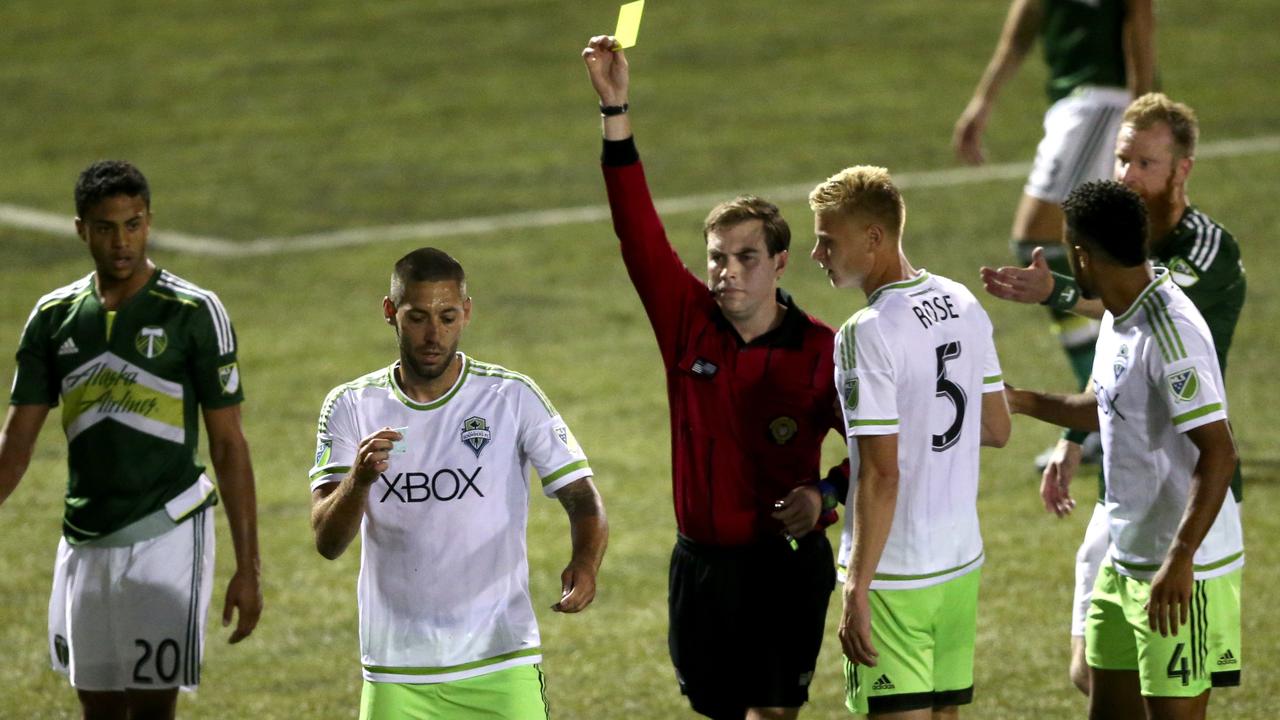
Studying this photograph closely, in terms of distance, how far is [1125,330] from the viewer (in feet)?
17.0

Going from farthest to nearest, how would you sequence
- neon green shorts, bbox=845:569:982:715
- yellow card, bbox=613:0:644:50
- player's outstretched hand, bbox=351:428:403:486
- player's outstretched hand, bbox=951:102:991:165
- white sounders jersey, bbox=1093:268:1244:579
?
1. player's outstretched hand, bbox=951:102:991:165
2. yellow card, bbox=613:0:644:50
3. neon green shorts, bbox=845:569:982:715
4. white sounders jersey, bbox=1093:268:1244:579
5. player's outstretched hand, bbox=351:428:403:486

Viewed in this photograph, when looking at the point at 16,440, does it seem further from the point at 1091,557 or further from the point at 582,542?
the point at 1091,557

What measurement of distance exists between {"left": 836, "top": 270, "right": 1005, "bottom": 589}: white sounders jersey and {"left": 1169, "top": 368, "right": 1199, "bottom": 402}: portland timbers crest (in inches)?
20.1

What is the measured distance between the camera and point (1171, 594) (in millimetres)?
4930

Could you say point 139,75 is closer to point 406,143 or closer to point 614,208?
point 406,143

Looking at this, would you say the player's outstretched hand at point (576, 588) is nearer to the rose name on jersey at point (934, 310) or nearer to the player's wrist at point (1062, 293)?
the rose name on jersey at point (934, 310)

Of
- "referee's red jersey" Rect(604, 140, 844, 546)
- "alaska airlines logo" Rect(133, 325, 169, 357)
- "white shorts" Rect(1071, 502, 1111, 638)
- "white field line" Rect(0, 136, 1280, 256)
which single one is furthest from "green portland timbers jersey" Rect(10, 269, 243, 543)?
"white field line" Rect(0, 136, 1280, 256)

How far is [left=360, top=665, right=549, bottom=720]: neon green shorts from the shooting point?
4891 mm

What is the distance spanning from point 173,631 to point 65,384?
0.83m

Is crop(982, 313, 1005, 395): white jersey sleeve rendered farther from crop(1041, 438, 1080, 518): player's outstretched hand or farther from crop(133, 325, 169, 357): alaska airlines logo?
crop(133, 325, 169, 357): alaska airlines logo

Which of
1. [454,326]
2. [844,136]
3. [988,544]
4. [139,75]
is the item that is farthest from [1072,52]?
[139,75]

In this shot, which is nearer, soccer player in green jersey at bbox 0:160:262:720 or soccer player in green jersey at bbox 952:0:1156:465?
A: soccer player in green jersey at bbox 0:160:262:720

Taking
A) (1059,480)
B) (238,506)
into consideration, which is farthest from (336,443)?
(1059,480)

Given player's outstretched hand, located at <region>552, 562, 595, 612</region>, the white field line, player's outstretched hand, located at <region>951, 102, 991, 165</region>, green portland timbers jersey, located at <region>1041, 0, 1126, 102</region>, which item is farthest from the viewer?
the white field line
